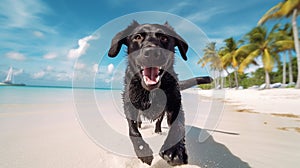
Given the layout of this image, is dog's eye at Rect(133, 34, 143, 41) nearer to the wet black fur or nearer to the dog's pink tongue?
the wet black fur

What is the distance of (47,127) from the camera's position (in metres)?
3.83

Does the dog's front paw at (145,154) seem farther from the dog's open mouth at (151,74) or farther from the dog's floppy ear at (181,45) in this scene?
the dog's floppy ear at (181,45)

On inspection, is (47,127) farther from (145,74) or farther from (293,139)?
(293,139)

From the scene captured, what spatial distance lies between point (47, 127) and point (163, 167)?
3041mm

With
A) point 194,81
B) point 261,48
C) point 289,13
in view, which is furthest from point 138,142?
point 261,48

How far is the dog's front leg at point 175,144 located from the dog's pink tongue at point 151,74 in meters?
0.61

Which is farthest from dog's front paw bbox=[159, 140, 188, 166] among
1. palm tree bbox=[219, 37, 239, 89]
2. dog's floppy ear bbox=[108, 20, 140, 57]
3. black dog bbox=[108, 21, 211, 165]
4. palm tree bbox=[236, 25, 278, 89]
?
palm tree bbox=[219, 37, 239, 89]

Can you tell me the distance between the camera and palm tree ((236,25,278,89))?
94.7ft

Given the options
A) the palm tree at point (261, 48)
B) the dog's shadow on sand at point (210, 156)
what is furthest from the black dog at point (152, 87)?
the palm tree at point (261, 48)

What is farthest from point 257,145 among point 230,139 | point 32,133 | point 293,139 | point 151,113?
point 32,133

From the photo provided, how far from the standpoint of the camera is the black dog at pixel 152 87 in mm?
2080

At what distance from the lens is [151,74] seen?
2.17 m

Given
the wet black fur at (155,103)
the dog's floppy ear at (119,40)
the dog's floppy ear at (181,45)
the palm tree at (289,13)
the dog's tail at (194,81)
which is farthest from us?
the palm tree at (289,13)

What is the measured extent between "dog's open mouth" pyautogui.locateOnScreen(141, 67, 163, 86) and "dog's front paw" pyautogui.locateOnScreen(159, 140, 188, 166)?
852mm
